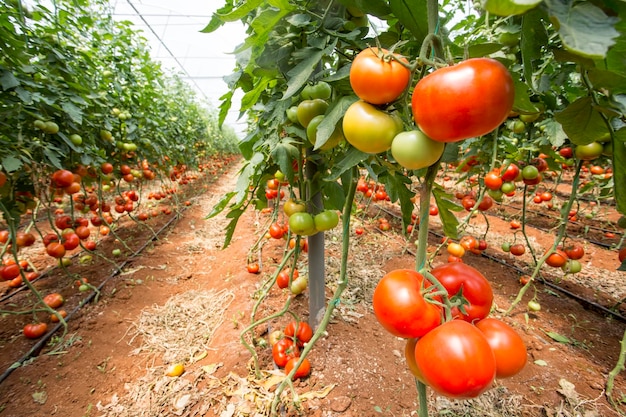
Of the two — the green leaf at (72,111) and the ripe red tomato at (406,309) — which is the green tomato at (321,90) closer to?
the ripe red tomato at (406,309)

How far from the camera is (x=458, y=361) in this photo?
0.38 metres

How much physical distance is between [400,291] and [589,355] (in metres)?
2.22

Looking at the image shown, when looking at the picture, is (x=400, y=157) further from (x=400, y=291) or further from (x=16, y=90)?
(x=16, y=90)

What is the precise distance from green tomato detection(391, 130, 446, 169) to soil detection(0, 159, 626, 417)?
130 centimetres

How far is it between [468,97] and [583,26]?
0.11 m

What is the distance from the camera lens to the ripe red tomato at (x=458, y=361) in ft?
1.25

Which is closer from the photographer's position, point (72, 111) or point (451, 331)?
point (451, 331)

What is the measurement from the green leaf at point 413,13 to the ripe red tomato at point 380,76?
4.1 inches

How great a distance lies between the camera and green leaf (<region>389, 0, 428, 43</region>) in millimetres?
482

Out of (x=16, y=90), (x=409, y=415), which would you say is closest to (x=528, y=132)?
(x=409, y=415)

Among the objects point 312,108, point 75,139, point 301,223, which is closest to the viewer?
point 312,108

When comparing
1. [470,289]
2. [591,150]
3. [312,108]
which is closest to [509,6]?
[470,289]

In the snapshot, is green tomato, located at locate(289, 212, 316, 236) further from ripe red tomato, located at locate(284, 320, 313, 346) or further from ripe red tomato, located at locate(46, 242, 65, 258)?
ripe red tomato, located at locate(46, 242, 65, 258)

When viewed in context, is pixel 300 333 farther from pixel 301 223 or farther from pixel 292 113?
pixel 292 113
